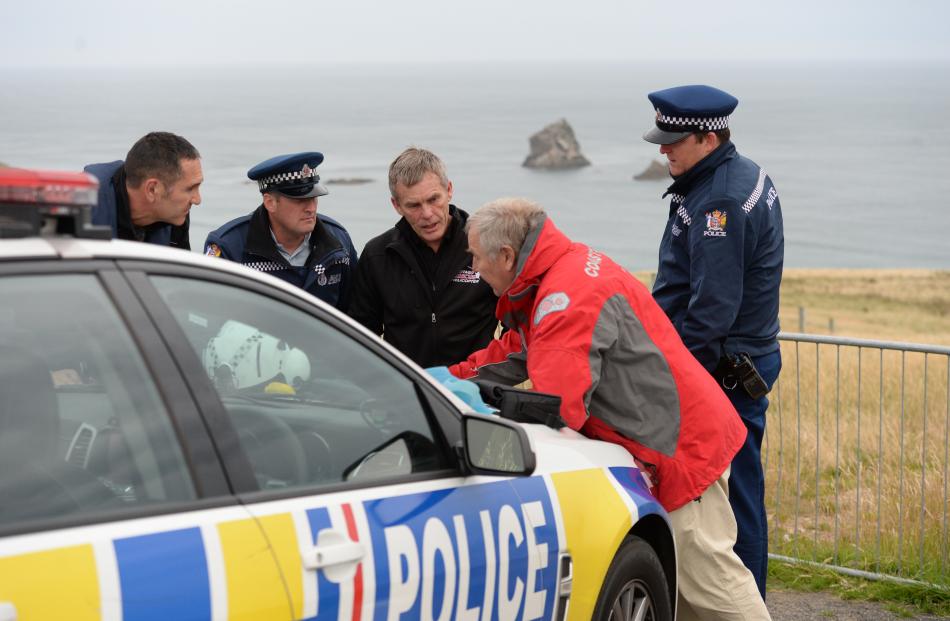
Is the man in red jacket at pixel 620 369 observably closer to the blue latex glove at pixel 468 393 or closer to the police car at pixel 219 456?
the blue latex glove at pixel 468 393

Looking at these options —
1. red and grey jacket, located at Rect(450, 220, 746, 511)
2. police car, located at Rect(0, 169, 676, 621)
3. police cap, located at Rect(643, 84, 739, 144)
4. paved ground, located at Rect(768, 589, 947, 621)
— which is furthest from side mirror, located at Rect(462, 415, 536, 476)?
paved ground, located at Rect(768, 589, 947, 621)

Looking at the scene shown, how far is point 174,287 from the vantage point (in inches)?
96.9

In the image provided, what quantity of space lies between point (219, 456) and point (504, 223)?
199 centimetres

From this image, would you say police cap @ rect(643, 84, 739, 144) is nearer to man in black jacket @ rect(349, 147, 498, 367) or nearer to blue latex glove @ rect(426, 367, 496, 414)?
man in black jacket @ rect(349, 147, 498, 367)

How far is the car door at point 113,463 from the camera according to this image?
2.13m

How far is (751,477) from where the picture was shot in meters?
5.37

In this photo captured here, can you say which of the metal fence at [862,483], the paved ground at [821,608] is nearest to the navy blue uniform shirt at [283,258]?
the metal fence at [862,483]

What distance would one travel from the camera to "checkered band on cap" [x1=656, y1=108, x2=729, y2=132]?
17.0 ft

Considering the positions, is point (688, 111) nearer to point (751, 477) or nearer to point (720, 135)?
point (720, 135)

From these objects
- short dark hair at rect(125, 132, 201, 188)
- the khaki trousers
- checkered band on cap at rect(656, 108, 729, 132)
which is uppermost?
checkered band on cap at rect(656, 108, 729, 132)

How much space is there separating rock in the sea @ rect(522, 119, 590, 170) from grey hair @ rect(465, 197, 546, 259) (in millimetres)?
147907

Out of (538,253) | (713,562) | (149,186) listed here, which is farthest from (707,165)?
(149,186)

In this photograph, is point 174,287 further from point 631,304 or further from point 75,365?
point 631,304

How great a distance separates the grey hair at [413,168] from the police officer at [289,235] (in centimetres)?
32
